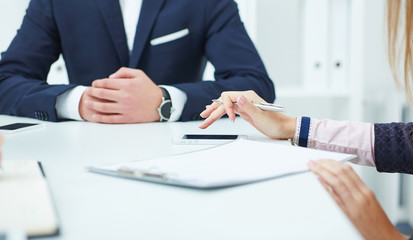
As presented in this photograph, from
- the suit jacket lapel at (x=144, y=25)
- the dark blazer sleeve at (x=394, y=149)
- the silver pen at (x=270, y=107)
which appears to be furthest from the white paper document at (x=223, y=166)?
the suit jacket lapel at (x=144, y=25)

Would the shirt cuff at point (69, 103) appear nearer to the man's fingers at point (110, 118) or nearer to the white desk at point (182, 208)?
the man's fingers at point (110, 118)

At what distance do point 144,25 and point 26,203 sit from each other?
0.99 metres

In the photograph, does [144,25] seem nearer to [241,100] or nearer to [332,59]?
[241,100]

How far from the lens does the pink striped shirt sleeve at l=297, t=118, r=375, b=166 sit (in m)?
0.80

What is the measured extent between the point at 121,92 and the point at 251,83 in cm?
38

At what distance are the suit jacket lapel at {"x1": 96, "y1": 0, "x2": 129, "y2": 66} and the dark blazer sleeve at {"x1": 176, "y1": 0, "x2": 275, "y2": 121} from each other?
0.88 feet

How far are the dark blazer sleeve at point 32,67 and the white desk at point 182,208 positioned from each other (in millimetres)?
472

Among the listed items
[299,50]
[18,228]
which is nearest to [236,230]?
[18,228]

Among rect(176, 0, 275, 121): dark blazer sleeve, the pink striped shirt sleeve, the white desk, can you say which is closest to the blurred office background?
Answer: rect(176, 0, 275, 121): dark blazer sleeve

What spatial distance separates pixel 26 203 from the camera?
336 mm

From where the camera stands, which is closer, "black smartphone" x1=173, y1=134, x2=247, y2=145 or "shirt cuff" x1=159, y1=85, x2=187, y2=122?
"black smartphone" x1=173, y1=134, x2=247, y2=145

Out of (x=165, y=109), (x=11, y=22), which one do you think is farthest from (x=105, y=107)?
(x=11, y=22)

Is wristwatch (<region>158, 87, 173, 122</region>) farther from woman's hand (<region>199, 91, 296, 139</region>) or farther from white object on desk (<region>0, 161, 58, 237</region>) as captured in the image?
white object on desk (<region>0, 161, 58, 237</region>)

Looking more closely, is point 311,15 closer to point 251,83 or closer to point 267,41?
point 267,41
